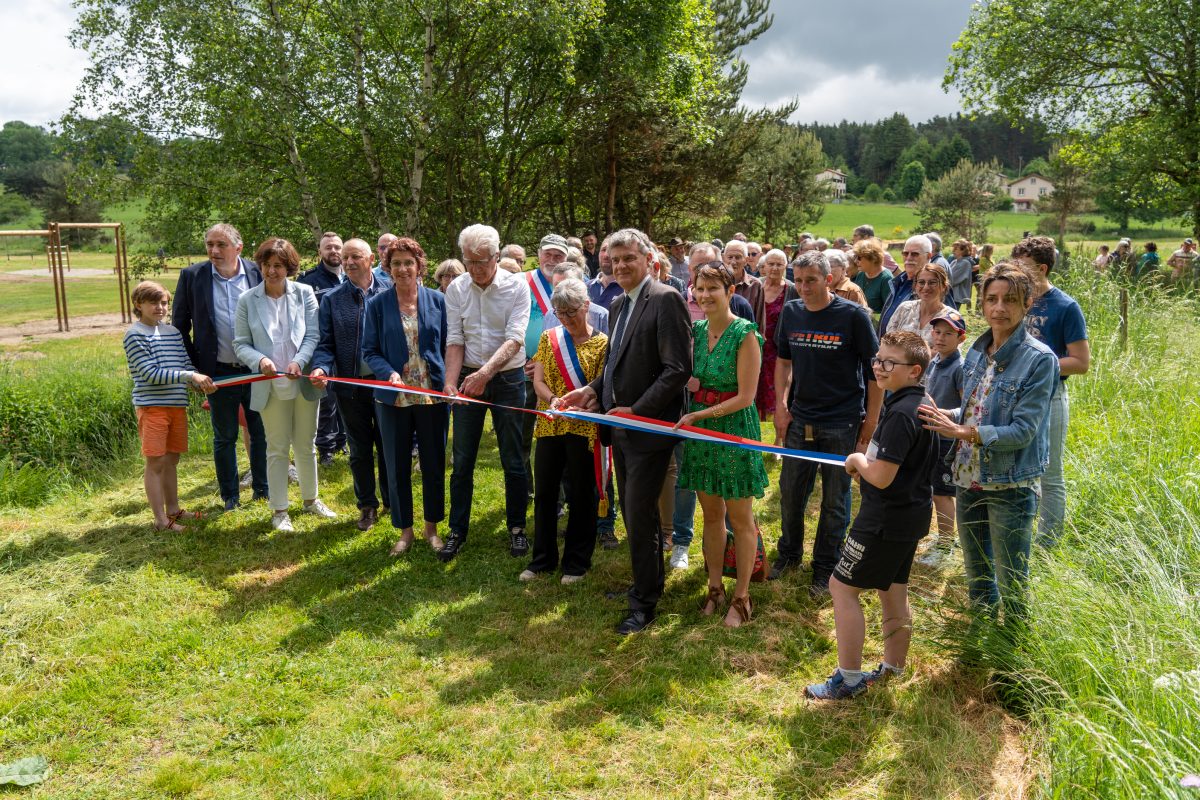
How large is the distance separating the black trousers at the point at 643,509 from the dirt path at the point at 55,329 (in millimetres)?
16285

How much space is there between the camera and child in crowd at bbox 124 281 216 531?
5645 mm

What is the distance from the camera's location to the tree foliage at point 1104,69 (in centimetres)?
1877

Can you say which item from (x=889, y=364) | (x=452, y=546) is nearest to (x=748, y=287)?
(x=452, y=546)

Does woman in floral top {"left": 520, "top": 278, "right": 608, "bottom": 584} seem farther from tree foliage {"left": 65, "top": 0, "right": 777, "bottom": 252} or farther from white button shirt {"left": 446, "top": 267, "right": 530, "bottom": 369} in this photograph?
tree foliage {"left": 65, "top": 0, "right": 777, "bottom": 252}

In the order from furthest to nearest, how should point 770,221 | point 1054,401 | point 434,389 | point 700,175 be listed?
point 770,221 → point 700,175 → point 434,389 → point 1054,401

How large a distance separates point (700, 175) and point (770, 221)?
13949 mm

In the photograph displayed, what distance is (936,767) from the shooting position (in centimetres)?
311

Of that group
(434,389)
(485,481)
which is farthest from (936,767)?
(485,481)

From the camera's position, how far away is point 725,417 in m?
4.30

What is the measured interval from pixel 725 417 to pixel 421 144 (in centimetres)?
1029

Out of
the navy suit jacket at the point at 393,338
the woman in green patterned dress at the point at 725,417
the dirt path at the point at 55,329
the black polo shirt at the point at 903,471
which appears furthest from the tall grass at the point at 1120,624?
the dirt path at the point at 55,329

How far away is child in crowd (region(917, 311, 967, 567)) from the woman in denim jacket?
527 mm

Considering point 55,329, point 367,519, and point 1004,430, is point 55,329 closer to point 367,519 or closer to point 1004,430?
point 367,519

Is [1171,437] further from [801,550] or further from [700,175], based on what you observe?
[700,175]
